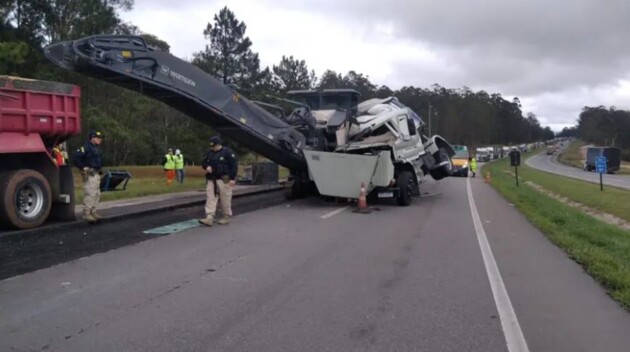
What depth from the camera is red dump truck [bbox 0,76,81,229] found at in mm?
9961

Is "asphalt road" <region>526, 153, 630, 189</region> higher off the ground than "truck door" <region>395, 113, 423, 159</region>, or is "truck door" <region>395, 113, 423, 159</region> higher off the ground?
"truck door" <region>395, 113, 423, 159</region>

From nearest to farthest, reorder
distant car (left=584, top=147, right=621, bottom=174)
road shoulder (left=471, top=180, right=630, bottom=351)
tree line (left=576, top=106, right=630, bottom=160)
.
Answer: road shoulder (left=471, top=180, right=630, bottom=351)
distant car (left=584, top=147, right=621, bottom=174)
tree line (left=576, top=106, right=630, bottom=160)

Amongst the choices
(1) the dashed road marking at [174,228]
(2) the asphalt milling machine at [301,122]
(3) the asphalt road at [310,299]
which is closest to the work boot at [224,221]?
(1) the dashed road marking at [174,228]

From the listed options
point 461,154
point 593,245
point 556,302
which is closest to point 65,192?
point 556,302

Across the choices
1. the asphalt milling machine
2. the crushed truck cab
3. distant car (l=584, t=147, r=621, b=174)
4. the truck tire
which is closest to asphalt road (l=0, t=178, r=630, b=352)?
the asphalt milling machine

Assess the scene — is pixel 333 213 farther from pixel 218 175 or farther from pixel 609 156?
pixel 609 156

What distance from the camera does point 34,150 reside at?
10.5 meters

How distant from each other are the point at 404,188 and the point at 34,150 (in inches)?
394

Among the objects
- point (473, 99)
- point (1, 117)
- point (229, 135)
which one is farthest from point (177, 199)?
point (473, 99)

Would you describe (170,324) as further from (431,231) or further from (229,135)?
(229,135)

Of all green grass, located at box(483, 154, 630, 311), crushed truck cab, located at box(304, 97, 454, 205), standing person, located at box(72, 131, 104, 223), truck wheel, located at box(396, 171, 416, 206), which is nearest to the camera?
green grass, located at box(483, 154, 630, 311)

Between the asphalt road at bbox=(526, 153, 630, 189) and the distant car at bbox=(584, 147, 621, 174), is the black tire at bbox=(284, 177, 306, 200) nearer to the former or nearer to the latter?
the asphalt road at bbox=(526, 153, 630, 189)

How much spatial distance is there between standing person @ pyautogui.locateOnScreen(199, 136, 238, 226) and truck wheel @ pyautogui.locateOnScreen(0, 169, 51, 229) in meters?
2.93

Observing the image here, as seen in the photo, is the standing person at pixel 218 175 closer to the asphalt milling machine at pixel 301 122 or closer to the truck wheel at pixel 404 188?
the asphalt milling machine at pixel 301 122
